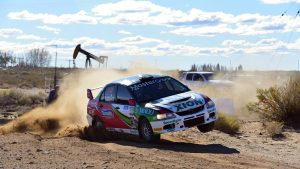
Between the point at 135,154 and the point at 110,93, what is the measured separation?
431 centimetres

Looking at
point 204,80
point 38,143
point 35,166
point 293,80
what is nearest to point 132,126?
point 38,143

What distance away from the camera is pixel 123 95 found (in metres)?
15.3

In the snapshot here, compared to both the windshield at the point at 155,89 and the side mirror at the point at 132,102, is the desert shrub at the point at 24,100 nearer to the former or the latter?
the windshield at the point at 155,89

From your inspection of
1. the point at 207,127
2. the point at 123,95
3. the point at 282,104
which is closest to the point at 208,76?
the point at 282,104

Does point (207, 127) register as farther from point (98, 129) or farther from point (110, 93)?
point (98, 129)

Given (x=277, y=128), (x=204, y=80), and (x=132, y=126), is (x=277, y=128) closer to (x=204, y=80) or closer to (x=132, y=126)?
(x=132, y=126)

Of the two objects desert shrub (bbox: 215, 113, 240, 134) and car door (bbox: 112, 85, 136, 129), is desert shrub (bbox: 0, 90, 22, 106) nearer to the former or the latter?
desert shrub (bbox: 215, 113, 240, 134)

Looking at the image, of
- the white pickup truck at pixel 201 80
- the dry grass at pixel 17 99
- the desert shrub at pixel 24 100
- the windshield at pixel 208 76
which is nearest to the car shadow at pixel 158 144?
the white pickup truck at pixel 201 80

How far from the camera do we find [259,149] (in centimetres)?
1424

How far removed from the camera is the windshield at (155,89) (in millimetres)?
14836

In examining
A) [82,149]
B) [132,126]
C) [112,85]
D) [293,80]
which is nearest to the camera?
[82,149]

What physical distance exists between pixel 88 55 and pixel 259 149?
1912 cm

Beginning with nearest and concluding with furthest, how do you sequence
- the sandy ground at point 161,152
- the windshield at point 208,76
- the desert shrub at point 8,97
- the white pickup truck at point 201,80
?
the sandy ground at point 161,152 → the white pickup truck at point 201,80 → the windshield at point 208,76 → the desert shrub at point 8,97

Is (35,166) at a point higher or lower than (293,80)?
lower
